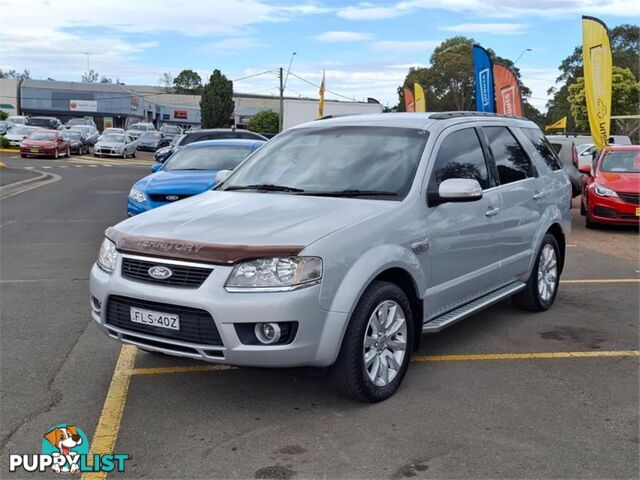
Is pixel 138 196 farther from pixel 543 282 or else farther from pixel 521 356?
pixel 521 356

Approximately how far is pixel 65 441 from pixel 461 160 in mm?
3405

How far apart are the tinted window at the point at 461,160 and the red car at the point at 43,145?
102 ft

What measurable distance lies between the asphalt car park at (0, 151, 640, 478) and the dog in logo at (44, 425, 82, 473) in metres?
0.08

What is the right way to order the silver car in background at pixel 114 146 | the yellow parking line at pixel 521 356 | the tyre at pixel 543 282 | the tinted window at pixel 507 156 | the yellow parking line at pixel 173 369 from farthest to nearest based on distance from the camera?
the silver car in background at pixel 114 146, the tyre at pixel 543 282, the tinted window at pixel 507 156, the yellow parking line at pixel 521 356, the yellow parking line at pixel 173 369

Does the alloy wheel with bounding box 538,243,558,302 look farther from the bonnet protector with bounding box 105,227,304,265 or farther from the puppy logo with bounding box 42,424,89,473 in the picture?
the puppy logo with bounding box 42,424,89,473

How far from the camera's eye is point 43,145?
109 feet

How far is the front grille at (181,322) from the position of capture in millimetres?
3982

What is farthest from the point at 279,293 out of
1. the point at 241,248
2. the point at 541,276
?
the point at 541,276

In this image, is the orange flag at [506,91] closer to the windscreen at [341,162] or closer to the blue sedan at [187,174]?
the blue sedan at [187,174]

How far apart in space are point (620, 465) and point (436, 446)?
93 centimetres

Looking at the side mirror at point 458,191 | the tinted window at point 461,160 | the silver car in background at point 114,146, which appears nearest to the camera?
the side mirror at point 458,191

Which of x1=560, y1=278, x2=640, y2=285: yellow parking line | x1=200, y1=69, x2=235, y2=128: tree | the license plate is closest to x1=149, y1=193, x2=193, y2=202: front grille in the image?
x1=560, y1=278, x2=640, y2=285: yellow parking line

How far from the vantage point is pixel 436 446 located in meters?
3.83

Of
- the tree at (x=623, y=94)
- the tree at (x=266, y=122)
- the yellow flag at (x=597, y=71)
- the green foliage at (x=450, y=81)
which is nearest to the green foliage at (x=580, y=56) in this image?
the green foliage at (x=450, y=81)
